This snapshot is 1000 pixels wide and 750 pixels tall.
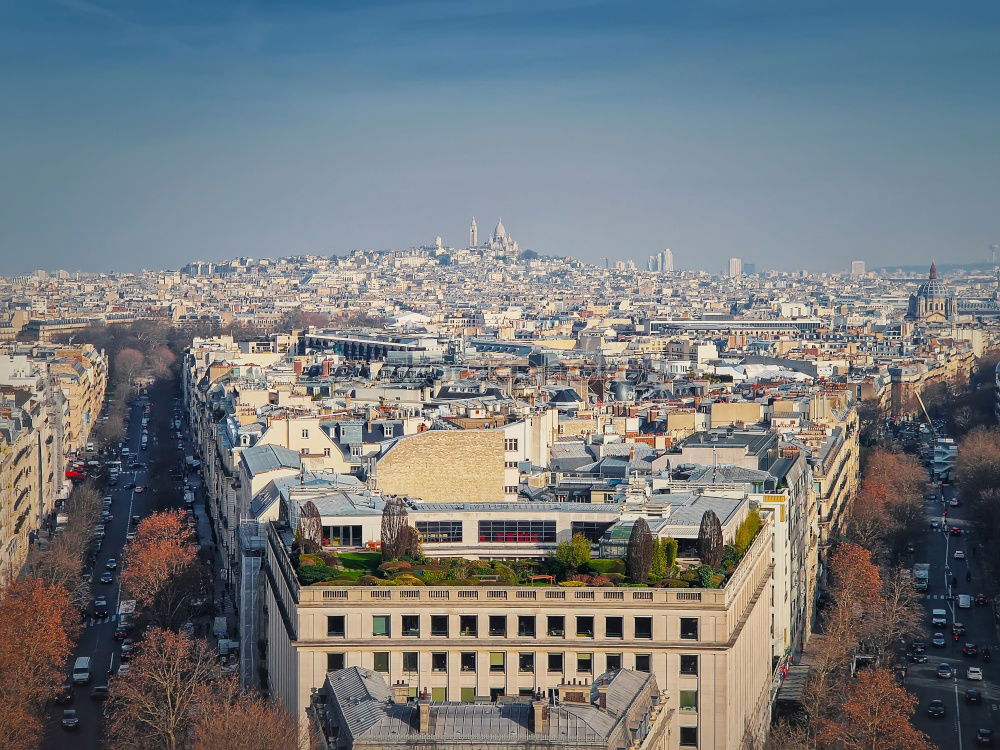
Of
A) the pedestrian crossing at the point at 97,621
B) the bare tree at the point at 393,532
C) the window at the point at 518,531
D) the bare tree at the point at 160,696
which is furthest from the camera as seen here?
the pedestrian crossing at the point at 97,621

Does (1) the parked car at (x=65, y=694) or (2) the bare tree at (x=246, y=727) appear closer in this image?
Result: (2) the bare tree at (x=246, y=727)

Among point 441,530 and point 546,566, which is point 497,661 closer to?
point 546,566

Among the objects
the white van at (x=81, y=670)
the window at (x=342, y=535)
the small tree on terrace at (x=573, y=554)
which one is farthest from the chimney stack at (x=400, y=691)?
the white van at (x=81, y=670)

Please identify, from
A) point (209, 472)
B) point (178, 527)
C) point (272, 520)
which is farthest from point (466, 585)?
point (209, 472)

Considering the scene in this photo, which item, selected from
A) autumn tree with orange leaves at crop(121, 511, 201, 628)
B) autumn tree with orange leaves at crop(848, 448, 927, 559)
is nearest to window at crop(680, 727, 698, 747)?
autumn tree with orange leaves at crop(121, 511, 201, 628)

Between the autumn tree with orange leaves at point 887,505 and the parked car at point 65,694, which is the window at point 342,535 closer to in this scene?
the parked car at point 65,694

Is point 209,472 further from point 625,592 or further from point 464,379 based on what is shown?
point 625,592
